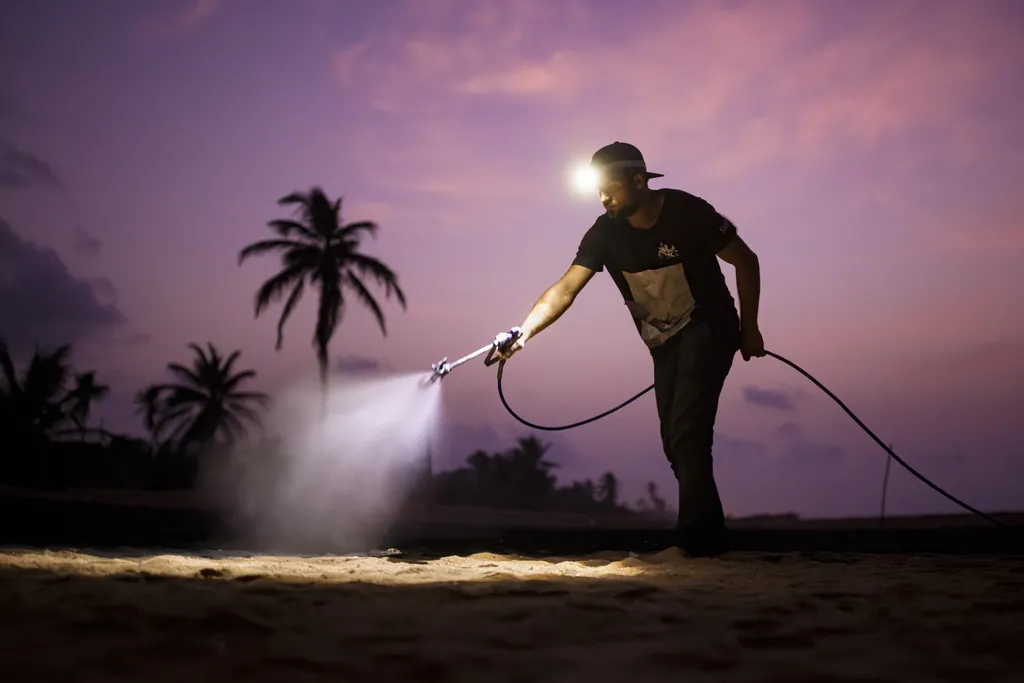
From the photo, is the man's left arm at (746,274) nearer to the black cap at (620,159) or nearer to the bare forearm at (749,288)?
the bare forearm at (749,288)

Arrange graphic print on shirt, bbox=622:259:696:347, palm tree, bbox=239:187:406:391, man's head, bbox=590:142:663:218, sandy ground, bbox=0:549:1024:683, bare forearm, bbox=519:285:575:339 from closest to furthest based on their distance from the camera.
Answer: sandy ground, bbox=0:549:1024:683 → man's head, bbox=590:142:663:218 → graphic print on shirt, bbox=622:259:696:347 → bare forearm, bbox=519:285:575:339 → palm tree, bbox=239:187:406:391

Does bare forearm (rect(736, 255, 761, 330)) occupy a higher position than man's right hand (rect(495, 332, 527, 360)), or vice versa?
bare forearm (rect(736, 255, 761, 330))

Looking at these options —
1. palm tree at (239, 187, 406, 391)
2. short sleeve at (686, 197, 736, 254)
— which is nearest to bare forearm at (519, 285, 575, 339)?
short sleeve at (686, 197, 736, 254)

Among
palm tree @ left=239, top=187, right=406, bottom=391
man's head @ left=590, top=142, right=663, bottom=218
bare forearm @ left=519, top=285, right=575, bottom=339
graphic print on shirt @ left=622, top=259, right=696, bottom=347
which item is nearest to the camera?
man's head @ left=590, top=142, right=663, bottom=218

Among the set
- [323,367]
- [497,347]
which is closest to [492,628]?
[497,347]

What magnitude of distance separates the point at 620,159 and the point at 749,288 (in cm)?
134

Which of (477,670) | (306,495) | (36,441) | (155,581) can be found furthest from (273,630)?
(36,441)

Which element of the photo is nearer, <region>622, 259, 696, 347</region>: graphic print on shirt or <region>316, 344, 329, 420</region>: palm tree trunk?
<region>622, 259, 696, 347</region>: graphic print on shirt

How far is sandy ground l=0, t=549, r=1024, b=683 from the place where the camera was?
7.80ft

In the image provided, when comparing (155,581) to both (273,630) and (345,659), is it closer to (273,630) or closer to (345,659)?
(273,630)

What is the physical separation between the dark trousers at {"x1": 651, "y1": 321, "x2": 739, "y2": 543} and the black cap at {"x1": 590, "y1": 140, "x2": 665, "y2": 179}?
1189mm

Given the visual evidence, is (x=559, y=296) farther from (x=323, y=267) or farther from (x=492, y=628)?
(x=323, y=267)

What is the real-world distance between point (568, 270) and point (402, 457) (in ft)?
85.7

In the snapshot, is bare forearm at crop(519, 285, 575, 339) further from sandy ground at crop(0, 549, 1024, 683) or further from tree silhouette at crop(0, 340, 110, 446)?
tree silhouette at crop(0, 340, 110, 446)
